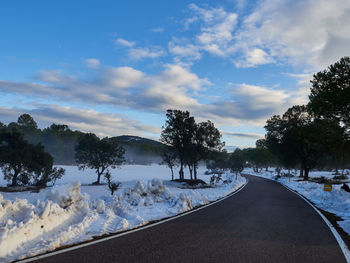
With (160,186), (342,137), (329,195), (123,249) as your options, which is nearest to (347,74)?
(342,137)

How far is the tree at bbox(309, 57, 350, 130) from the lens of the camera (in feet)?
65.4

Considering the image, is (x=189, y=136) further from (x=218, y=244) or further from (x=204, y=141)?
(x=218, y=244)

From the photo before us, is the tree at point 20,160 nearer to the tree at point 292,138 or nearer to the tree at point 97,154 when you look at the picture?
the tree at point 97,154

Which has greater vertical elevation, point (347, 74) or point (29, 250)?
point (347, 74)

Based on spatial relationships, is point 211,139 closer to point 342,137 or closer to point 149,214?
point 342,137

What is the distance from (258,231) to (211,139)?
4186 centimetres

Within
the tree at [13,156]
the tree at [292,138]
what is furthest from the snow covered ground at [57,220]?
the tree at [292,138]

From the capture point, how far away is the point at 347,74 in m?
21.1

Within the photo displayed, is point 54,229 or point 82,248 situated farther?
point 54,229

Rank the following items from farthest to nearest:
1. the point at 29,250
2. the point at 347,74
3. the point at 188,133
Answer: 1. the point at 188,133
2. the point at 347,74
3. the point at 29,250

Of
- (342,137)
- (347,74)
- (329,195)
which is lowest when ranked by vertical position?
(329,195)

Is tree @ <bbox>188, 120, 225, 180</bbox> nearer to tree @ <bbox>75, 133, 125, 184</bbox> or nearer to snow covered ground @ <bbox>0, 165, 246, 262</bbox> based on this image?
tree @ <bbox>75, 133, 125, 184</bbox>

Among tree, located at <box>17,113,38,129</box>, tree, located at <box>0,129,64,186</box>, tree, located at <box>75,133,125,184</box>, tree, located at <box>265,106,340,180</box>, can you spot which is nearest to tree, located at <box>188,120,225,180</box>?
tree, located at <box>265,106,340,180</box>

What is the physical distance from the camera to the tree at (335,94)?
19.9m
